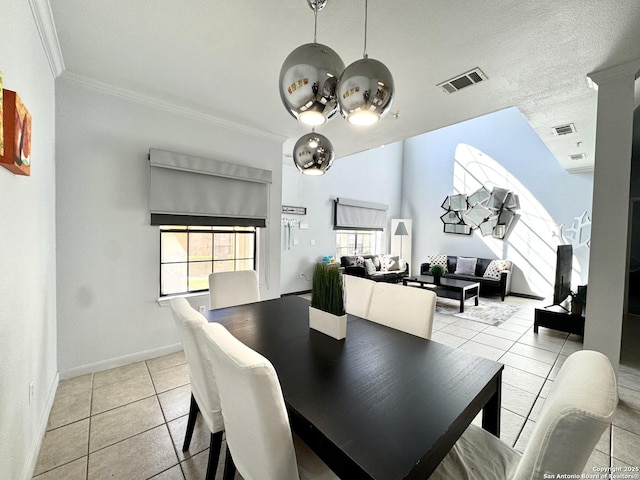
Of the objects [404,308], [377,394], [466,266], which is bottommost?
[466,266]

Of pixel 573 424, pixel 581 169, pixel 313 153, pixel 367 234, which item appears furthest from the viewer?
pixel 367 234

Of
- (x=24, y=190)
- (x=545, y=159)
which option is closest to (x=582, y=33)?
(x=24, y=190)

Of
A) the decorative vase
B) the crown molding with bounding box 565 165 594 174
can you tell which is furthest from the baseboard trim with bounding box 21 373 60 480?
the crown molding with bounding box 565 165 594 174

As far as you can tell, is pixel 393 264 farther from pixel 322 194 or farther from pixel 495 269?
pixel 322 194

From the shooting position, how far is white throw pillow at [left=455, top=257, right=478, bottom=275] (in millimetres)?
6449

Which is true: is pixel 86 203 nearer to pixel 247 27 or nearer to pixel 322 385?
pixel 247 27

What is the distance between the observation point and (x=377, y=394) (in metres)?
1.03

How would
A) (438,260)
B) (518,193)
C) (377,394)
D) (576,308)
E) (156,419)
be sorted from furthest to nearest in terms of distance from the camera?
(438,260), (518,193), (576,308), (156,419), (377,394)

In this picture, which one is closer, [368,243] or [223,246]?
[223,246]

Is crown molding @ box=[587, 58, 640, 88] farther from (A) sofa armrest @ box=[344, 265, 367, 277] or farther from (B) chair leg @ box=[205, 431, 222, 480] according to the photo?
(A) sofa armrest @ box=[344, 265, 367, 277]

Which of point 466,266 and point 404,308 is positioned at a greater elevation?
point 404,308

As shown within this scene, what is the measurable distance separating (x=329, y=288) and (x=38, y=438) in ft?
6.58

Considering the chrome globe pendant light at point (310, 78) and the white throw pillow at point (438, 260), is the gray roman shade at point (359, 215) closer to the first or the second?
the white throw pillow at point (438, 260)

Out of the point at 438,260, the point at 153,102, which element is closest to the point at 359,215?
the point at 438,260
